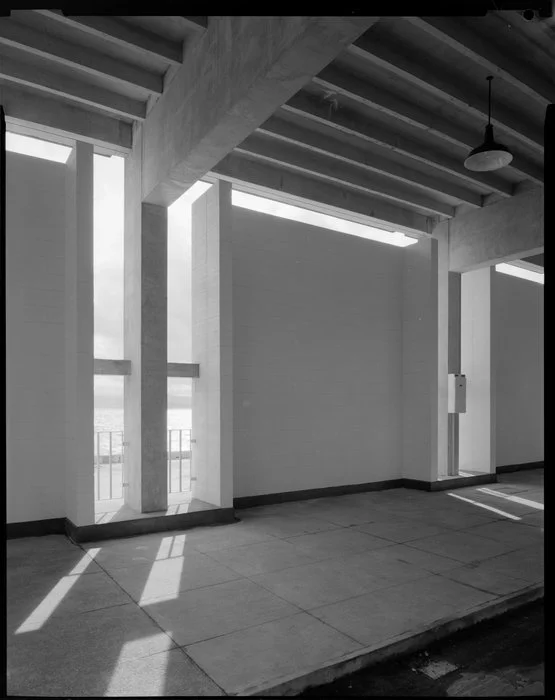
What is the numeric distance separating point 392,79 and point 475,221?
404cm

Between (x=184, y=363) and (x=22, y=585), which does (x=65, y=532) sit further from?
(x=184, y=363)

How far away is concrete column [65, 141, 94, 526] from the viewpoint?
5699 mm

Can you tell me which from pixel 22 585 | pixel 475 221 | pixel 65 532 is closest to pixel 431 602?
pixel 22 585

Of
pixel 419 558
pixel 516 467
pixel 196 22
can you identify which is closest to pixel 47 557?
pixel 419 558

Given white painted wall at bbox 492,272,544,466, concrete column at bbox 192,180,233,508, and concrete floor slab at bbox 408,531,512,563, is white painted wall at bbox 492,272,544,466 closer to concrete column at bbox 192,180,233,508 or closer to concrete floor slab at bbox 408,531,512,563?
concrete floor slab at bbox 408,531,512,563

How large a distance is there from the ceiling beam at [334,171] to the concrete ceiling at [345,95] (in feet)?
0.06

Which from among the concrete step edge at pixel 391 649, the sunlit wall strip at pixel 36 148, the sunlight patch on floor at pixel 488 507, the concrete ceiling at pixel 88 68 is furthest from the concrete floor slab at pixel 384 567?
the sunlit wall strip at pixel 36 148

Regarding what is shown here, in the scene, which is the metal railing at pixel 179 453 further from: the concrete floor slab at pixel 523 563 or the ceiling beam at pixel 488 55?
the ceiling beam at pixel 488 55

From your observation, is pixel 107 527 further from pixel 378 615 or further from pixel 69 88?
pixel 69 88

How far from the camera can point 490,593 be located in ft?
13.9

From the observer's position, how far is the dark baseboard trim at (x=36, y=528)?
18.9 feet

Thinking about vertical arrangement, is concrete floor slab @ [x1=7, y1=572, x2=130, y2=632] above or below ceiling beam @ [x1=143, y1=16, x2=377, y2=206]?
below

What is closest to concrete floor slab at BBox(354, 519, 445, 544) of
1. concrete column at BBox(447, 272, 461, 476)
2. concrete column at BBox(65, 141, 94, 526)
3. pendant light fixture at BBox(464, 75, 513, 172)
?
concrete column at BBox(65, 141, 94, 526)

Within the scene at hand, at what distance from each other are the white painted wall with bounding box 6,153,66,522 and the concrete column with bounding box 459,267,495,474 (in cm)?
717
